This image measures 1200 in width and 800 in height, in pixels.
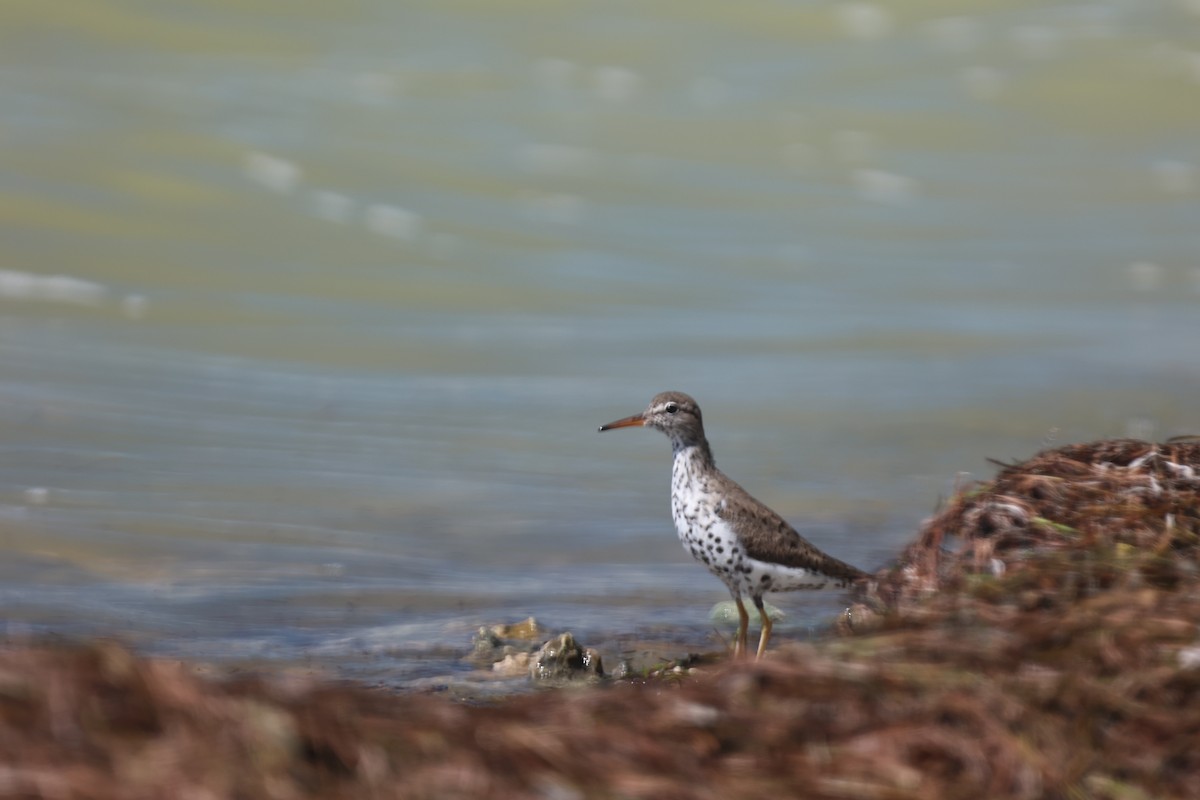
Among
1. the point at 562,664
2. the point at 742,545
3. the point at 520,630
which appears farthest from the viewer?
the point at 520,630

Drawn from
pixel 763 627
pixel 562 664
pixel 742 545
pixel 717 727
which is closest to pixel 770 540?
pixel 742 545

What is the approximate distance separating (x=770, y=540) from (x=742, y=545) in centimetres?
12

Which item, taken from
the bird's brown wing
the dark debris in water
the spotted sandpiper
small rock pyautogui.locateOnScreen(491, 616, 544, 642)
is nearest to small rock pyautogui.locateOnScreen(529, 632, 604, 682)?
small rock pyautogui.locateOnScreen(491, 616, 544, 642)

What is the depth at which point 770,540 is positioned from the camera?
653 centimetres

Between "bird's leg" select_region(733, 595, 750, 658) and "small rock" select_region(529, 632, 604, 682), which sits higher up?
"bird's leg" select_region(733, 595, 750, 658)

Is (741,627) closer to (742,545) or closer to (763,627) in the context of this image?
(763,627)

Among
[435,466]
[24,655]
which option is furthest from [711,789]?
[435,466]

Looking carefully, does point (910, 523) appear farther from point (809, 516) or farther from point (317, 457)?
point (317, 457)

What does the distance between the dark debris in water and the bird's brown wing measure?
7.30 feet

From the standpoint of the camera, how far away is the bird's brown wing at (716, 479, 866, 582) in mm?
6496

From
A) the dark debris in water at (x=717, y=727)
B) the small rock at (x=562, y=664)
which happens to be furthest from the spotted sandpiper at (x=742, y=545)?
the dark debris in water at (x=717, y=727)

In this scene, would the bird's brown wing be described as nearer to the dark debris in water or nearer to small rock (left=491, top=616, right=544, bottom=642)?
small rock (left=491, top=616, right=544, bottom=642)

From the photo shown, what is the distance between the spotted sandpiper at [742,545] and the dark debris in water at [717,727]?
87.3 inches

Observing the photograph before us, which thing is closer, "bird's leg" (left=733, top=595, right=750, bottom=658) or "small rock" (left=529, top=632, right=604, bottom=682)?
"small rock" (left=529, top=632, right=604, bottom=682)
